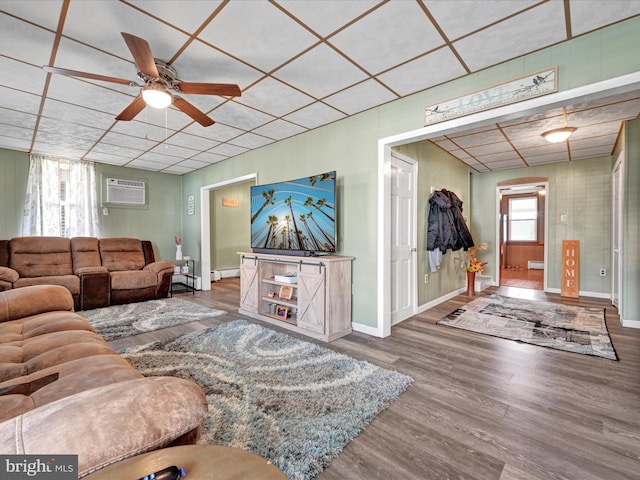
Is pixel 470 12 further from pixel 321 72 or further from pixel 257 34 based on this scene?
pixel 257 34

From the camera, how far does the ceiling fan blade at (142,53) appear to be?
5.43 ft

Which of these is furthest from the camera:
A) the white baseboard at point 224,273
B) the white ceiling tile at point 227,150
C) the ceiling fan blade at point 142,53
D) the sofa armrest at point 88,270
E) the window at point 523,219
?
the window at point 523,219

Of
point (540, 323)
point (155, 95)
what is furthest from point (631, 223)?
point (155, 95)

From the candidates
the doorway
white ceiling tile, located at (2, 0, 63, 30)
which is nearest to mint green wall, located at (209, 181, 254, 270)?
white ceiling tile, located at (2, 0, 63, 30)

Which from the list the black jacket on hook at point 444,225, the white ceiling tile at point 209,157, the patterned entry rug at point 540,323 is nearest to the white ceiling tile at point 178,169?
the white ceiling tile at point 209,157

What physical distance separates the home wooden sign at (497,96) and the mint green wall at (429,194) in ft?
3.17

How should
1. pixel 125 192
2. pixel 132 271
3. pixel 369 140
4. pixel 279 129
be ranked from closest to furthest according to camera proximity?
pixel 369 140, pixel 279 129, pixel 132 271, pixel 125 192

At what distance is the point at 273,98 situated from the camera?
113 inches

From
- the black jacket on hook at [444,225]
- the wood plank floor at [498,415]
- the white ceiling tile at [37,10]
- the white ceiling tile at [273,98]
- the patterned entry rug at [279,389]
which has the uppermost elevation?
the white ceiling tile at [273,98]

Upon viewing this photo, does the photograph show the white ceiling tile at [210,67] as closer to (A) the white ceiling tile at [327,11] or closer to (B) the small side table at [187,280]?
(A) the white ceiling tile at [327,11]

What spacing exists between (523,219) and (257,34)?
9.56 meters

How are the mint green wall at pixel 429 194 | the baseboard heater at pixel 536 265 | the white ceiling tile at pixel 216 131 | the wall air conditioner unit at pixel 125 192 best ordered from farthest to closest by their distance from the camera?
the baseboard heater at pixel 536 265, the wall air conditioner unit at pixel 125 192, the mint green wall at pixel 429 194, the white ceiling tile at pixel 216 131

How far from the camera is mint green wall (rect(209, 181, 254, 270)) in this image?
6977 millimetres

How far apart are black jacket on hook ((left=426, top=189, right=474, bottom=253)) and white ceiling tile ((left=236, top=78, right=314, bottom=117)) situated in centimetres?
248
